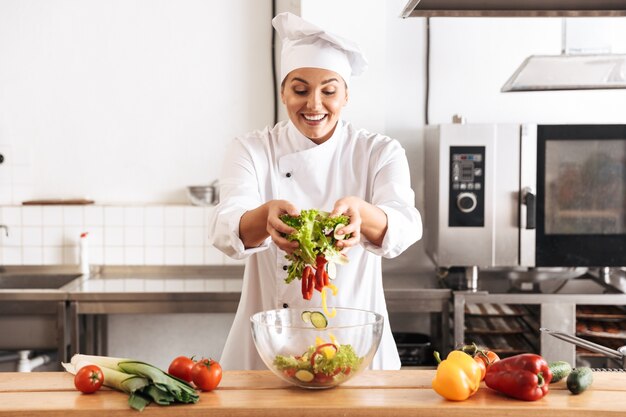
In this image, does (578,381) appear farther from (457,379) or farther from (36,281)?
(36,281)

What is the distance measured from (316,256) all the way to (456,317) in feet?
5.88

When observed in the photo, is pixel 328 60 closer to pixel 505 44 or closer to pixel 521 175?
pixel 521 175

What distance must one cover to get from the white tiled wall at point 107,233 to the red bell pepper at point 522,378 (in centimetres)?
241

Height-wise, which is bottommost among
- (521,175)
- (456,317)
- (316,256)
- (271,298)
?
(456,317)

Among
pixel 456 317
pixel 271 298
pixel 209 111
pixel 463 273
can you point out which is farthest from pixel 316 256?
pixel 209 111

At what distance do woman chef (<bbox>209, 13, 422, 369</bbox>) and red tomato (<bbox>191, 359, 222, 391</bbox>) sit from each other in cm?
40

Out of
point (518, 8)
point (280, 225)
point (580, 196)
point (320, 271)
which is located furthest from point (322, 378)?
point (580, 196)

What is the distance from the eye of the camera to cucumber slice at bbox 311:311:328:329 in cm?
192

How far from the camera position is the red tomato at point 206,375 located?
1878 mm

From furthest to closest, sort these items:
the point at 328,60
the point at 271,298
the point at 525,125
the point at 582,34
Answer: the point at 582,34 < the point at 525,125 < the point at 271,298 < the point at 328,60

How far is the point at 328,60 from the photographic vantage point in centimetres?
234

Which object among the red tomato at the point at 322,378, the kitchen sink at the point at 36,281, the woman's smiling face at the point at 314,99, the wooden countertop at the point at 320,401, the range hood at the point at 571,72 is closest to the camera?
the wooden countertop at the point at 320,401

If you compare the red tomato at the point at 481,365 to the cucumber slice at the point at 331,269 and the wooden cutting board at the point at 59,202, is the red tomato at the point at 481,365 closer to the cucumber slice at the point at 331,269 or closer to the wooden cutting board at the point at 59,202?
the cucumber slice at the point at 331,269

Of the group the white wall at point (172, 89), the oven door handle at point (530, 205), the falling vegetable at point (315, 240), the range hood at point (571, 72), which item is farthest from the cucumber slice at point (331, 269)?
the white wall at point (172, 89)
